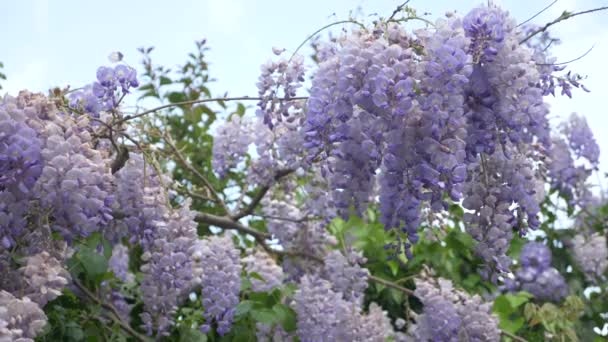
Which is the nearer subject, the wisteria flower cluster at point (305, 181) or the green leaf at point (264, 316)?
the wisteria flower cluster at point (305, 181)

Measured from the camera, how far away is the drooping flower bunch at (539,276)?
645 centimetres

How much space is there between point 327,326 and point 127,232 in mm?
1351

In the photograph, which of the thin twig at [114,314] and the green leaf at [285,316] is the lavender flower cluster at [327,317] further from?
the thin twig at [114,314]

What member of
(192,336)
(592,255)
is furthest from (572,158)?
(192,336)

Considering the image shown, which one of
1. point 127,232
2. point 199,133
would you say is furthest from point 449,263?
point 127,232

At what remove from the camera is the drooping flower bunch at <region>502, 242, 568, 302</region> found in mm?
6445

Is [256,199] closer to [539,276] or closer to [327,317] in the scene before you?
[327,317]

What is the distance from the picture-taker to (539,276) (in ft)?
21.2

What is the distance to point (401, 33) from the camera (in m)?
2.46

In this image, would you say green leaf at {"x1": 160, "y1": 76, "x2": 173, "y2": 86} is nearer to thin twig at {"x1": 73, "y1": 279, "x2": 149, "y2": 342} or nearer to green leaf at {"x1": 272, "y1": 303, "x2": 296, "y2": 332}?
green leaf at {"x1": 272, "y1": 303, "x2": 296, "y2": 332}

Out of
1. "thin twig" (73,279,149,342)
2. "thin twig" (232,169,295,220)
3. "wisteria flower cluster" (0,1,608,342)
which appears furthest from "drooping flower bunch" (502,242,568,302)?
"thin twig" (73,279,149,342)

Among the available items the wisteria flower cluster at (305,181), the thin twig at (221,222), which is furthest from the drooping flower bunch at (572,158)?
the thin twig at (221,222)

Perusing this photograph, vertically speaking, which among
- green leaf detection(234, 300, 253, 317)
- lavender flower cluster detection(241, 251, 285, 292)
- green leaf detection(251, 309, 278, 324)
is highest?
lavender flower cluster detection(241, 251, 285, 292)

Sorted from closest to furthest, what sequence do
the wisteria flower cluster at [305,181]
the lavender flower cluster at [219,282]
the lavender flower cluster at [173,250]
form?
the wisteria flower cluster at [305,181]
the lavender flower cluster at [173,250]
the lavender flower cluster at [219,282]
